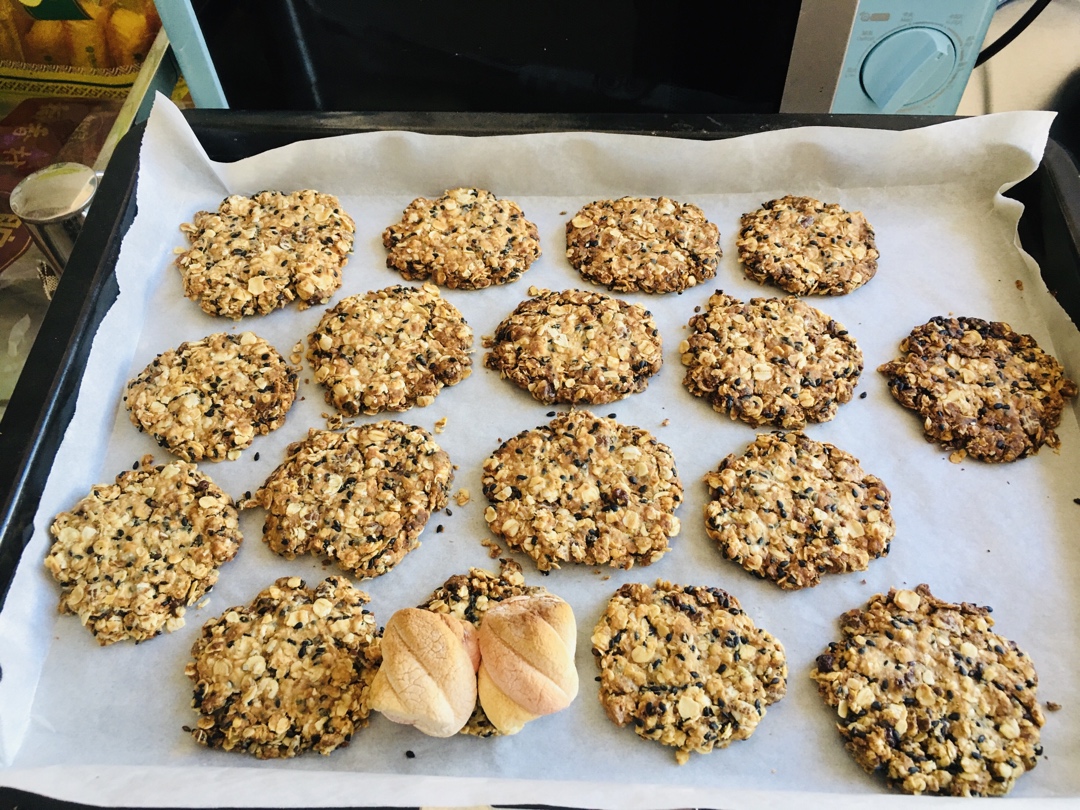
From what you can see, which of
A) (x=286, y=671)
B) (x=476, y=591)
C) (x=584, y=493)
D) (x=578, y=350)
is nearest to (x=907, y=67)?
(x=578, y=350)

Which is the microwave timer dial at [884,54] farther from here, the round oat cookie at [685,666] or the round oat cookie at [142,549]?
the round oat cookie at [142,549]

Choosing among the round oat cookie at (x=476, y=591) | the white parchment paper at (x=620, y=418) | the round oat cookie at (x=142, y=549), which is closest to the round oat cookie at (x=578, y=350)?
the white parchment paper at (x=620, y=418)

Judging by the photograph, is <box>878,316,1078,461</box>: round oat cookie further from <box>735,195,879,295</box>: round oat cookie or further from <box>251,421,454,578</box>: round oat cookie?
<box>251,421,454,578</box>: round oat cookie

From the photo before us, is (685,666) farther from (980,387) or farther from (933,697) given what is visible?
(980,387)

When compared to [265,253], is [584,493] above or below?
below

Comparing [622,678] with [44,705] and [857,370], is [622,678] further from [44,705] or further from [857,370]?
[44,705]

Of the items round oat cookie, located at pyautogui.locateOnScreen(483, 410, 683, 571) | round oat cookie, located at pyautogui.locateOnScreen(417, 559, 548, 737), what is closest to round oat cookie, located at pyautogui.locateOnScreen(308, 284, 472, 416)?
round oat cookie, located at pyautogui.locateOnScreen(483, 410, 683, 571)

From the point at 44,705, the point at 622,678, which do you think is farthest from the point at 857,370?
the point at 44,705
